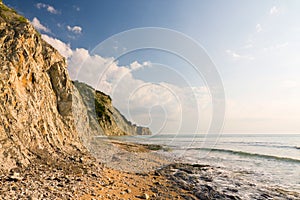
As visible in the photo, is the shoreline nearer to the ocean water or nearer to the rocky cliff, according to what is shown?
the rocky cliff

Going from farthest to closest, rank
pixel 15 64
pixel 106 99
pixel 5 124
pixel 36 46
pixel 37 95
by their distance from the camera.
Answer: pixel 106 99
pixel 36 46
pixel 37 95
pixel 15 64
pixel 5 124

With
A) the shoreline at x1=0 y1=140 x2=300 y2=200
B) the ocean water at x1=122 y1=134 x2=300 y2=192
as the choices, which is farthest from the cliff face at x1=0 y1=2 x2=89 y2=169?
the ocean water at x1=122 y1=134 x2=300 y2=192

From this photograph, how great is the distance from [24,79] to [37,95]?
4.74ft

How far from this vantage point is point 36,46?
613 inches

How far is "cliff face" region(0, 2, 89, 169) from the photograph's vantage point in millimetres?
10273

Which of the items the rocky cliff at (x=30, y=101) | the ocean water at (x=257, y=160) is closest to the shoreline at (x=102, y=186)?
the rocky cliff at (x=30, y=101)

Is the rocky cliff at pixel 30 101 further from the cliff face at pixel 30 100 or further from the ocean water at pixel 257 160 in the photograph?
the ocean water at pixel 257 160

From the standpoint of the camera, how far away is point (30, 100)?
43.1 ft

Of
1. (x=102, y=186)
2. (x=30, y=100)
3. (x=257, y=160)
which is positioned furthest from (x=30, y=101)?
(x=257, y=160)

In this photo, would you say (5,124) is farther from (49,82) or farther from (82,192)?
(49,82)

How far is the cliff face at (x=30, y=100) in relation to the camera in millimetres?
10273

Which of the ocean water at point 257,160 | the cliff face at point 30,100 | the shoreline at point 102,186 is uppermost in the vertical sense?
the cliff face at point 30,100

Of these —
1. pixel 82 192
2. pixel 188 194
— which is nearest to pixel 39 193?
pixel 82 192

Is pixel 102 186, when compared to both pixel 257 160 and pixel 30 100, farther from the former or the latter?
pixel 257 160
